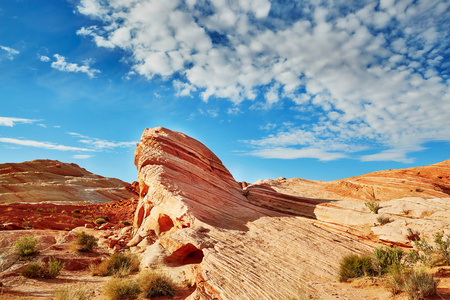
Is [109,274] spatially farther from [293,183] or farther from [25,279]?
[293,183]

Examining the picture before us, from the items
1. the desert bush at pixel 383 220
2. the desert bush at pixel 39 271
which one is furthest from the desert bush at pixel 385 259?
the desert bush at pixel 39 271

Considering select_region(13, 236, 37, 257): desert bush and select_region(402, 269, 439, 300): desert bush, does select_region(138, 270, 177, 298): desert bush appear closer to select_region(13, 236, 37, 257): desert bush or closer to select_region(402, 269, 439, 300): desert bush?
select_region(402, 269, 439, 300): desert bush

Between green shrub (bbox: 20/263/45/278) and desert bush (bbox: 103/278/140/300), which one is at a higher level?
desert bush (bbox: 103/278/140/300)

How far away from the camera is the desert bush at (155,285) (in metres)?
8.96

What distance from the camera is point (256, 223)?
13516 mm

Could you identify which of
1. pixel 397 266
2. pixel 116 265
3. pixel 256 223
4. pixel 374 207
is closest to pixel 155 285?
pixel 116 265

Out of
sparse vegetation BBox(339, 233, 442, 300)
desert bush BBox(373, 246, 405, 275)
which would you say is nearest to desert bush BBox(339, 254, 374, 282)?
sparse vegetation BBox(339, 233, 442, 300)

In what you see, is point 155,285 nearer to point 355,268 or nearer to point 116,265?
point 116,265

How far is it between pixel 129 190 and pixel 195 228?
48758mm

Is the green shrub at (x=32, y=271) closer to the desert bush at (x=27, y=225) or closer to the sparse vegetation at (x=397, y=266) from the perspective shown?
the desert bush at (x=27, y=225)

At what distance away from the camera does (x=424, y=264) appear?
910cm

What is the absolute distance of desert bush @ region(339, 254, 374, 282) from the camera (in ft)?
29.5

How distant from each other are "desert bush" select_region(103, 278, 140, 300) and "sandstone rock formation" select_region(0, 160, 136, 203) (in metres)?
45.6

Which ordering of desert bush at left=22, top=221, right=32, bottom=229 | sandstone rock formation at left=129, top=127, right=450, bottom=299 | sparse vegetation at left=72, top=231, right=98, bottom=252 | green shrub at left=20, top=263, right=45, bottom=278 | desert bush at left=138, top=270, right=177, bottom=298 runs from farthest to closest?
1. desert bush at left=22, top=221, right=32, bottom=229
2. sparse vegetation at left=72, top=231, right=98, bottom=252
3. green shrub at left=20, top=263, right=45, bottom=278
4. desert bush at left=138, top=270, right=177, bottom=298
5. sandstone rock formation at left=129, top=127, right=450, bottom=299
